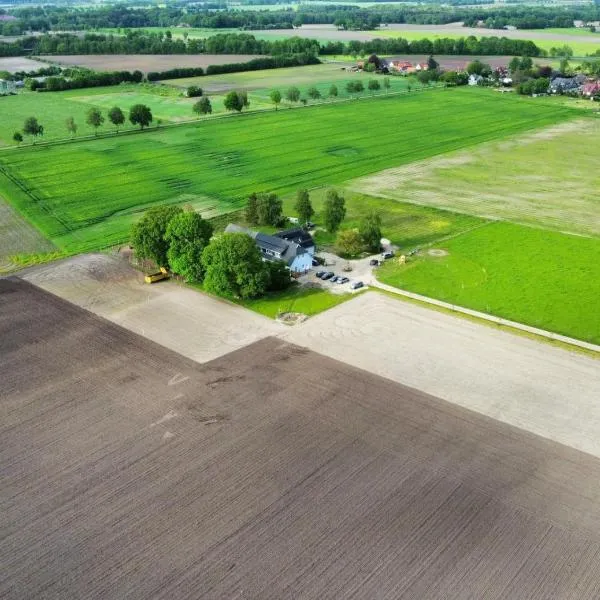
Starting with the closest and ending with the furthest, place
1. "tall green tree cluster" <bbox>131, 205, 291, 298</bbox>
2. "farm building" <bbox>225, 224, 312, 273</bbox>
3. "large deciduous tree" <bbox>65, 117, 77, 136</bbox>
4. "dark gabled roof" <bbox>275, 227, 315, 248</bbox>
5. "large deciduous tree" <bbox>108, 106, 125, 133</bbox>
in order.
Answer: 1. "tall green tree cluster" <bbox>131, 205, 291, 298</bbox>
2. "farm building" <bbox>225, 224, 312, 273</bbox>
3. "dark gabled roof" <bbox>275, 227, 315, 248</bbox>
4. "large deciduous tree" <bbox>65, 117, 77, 136</bbox>
5. "large deciduous tree" <bbox>108, 106, 125, 133</bbox>

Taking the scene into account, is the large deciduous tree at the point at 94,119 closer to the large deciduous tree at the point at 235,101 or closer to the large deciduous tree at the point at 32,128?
the large deciduous tree at the point at 32,128

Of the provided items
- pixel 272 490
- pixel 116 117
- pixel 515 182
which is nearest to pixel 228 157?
pixel 116 117

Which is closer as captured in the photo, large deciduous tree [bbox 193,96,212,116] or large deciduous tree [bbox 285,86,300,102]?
large deciduous tree [bbox 193,96,212,116]

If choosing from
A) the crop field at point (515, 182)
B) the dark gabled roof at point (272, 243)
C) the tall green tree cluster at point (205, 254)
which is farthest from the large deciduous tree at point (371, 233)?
the crop field at point (515, 182)

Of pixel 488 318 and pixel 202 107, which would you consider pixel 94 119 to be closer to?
pixel 202 107

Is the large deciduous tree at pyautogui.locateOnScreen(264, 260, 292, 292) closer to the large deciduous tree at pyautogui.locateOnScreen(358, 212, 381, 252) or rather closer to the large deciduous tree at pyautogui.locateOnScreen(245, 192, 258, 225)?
the large deciduous tree at pyautogui.locateOnScreen(358, 212, 381, 252)

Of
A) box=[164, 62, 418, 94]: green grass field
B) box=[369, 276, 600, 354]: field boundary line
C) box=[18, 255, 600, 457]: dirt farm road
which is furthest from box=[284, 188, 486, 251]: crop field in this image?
box=[164, 62, 418, 94]: green grass field
